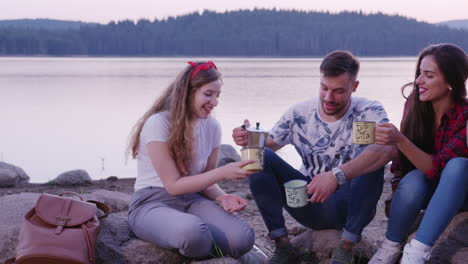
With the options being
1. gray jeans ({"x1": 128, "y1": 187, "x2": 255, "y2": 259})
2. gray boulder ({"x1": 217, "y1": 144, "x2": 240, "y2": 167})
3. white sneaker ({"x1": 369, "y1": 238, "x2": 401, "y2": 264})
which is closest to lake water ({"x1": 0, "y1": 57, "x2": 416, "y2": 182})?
gray boulder ({"x1": 217, "y1": 144, "x2": 240, "y2": 167})

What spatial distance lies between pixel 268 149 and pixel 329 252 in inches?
30.6

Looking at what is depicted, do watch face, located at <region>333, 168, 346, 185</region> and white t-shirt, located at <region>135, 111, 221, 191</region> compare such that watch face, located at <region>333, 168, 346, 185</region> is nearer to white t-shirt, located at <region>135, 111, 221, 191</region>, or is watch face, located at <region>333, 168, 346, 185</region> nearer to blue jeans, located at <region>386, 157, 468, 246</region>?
blue jeans, located at <region>386, 157, 468, 246</region>

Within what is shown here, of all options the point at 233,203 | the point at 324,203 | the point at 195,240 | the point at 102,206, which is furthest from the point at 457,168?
the point at 102,206

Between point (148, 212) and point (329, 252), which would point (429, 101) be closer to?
point (329, 252)

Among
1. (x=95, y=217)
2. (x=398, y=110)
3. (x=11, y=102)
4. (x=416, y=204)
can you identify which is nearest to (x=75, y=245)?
(x=95, y=217)

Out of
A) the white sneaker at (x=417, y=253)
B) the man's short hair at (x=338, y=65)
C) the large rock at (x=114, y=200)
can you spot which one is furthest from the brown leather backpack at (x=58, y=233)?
the large rock at (x=114, y=200)

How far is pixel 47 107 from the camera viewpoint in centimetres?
1872

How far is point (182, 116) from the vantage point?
12.1 ft

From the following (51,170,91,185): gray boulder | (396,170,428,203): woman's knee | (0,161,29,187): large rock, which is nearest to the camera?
(396,170,428,203): woman's knee

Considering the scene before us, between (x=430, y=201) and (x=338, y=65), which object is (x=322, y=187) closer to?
(x=430, y=201)

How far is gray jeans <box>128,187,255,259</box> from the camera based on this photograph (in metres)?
3.54

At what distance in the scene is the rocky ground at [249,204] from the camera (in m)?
4.55

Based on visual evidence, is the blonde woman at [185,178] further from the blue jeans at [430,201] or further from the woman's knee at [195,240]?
the blue jeans at [430,201]

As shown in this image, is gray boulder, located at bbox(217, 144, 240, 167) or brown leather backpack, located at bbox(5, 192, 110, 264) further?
gray boulder, located at bbox(217, 144, 240, 167)
